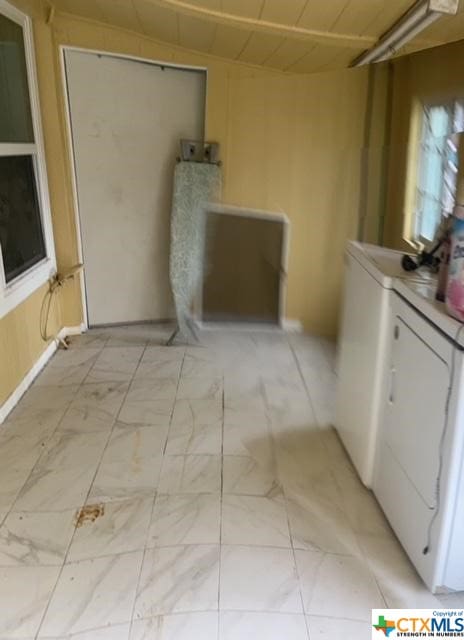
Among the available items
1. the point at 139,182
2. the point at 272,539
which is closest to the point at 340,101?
the point at 139,182

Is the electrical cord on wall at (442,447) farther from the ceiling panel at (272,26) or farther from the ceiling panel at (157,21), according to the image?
the ceiling panel at (157,21)

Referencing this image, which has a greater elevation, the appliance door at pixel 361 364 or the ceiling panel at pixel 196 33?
the ceiling panel at pixel 196 33

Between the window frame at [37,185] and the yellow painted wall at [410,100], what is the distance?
1.99 meters

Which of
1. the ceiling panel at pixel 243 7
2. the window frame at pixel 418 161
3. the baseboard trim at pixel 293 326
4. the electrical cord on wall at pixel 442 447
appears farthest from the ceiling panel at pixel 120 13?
the electrical cord on wall at pixel 442 447

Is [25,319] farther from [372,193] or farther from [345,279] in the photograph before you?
[372,193]

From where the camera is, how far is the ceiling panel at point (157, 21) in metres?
2.63

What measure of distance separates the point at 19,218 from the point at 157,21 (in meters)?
1.38

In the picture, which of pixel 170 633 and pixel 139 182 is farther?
pixel 139 182

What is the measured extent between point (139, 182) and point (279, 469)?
2430 mm

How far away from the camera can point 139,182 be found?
3.71m

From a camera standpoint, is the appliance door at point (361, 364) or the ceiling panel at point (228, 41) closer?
the appliance door at point (361, 364)

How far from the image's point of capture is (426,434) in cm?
151

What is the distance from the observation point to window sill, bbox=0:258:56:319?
259cm

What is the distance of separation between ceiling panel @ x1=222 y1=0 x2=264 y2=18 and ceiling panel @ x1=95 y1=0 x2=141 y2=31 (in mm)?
634
